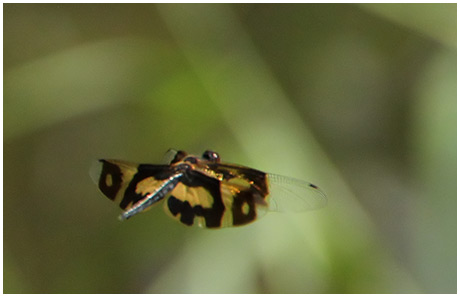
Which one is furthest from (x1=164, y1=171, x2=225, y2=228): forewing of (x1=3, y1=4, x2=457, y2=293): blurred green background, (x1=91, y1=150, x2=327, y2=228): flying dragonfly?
(x1=3, y1=4, x2=457, y2=293): blurred green background

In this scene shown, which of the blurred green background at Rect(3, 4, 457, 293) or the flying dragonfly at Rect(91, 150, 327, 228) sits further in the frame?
the blurred green background at Rect(3, 4, 457, 293)

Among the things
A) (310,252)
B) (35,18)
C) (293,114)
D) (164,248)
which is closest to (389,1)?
(293,114)

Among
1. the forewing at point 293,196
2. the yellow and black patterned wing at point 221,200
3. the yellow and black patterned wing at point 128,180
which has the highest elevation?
the yellow and black patterned wing at point 128,180

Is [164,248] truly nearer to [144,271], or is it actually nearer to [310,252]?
[144,271]

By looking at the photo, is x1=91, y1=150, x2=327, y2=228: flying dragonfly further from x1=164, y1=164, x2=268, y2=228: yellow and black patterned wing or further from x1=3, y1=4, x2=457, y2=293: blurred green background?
x1=3, y1=4, x2=457, y2=293: blurred green background

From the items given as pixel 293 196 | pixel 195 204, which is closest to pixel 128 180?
pixel 195 204

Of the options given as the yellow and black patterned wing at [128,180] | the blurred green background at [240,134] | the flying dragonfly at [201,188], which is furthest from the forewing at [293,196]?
the blurred green background at [240,134]

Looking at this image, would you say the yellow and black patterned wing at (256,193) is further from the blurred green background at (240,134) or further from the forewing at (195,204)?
the blurred green background at (240,134)
